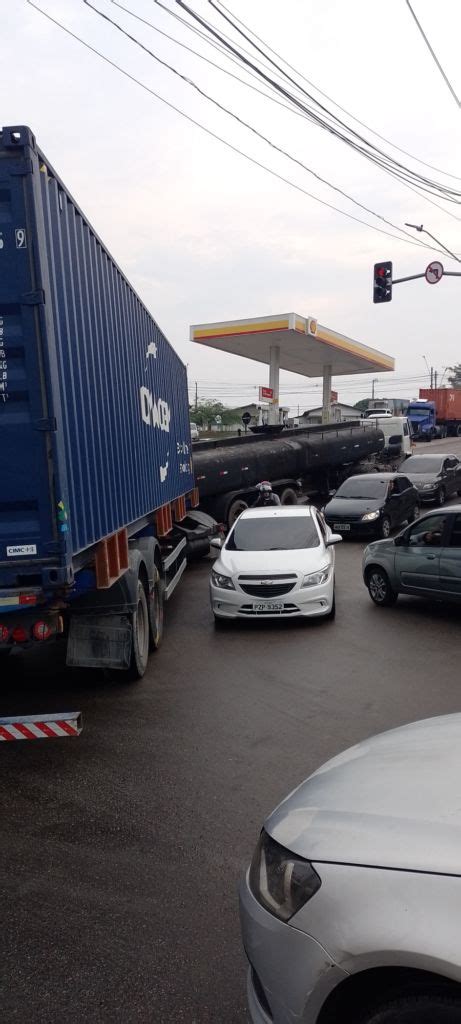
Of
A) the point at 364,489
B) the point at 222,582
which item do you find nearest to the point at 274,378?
the point at 364,489

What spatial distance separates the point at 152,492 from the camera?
890 cm

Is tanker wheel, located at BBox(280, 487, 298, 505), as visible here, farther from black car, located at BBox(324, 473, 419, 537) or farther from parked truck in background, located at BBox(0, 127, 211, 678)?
parked truck in background, located at BBox(0, 127, 211, 678)

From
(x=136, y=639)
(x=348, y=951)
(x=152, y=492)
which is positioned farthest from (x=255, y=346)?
(x=348, y=951)

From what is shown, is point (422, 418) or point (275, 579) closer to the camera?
point (275, 579)

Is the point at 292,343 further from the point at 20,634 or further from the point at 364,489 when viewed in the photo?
the point at 20,634

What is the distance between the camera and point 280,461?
18938mm

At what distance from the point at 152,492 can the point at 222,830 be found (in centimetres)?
517

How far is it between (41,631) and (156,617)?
3.23 m

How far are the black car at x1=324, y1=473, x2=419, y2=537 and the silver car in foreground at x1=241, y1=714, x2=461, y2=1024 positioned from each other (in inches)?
537

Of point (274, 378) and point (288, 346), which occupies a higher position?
point (288, 346)

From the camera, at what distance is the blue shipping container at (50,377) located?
461cm

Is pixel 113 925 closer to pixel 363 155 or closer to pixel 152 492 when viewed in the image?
pixel 152 492

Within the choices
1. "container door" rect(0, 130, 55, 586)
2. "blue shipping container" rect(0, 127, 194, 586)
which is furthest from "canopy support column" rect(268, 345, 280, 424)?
"container door" rect(0, 130, 55, 586)

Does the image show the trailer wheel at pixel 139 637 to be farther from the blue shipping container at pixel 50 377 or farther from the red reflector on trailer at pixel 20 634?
the red reflector on trailer at pixel 20 634
